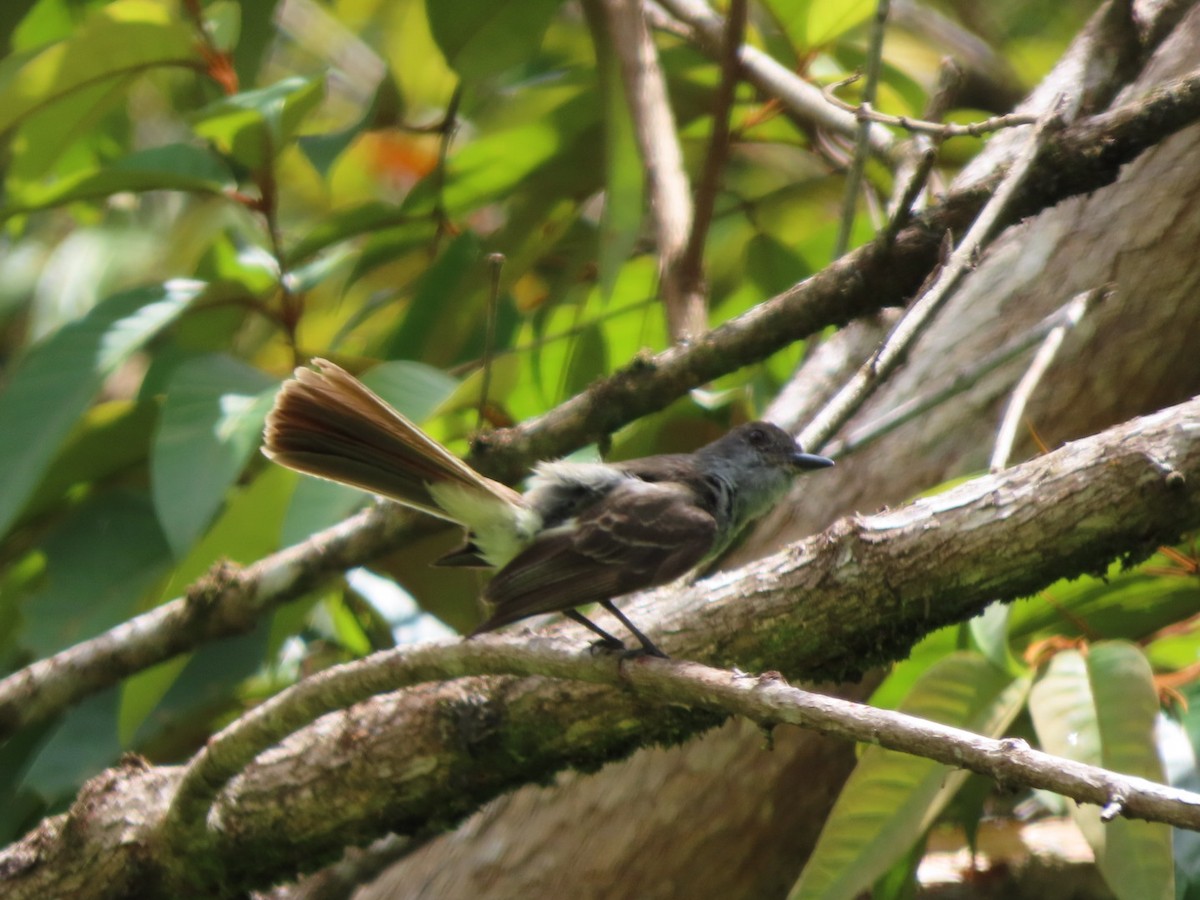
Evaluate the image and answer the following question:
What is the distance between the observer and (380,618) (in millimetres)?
4395

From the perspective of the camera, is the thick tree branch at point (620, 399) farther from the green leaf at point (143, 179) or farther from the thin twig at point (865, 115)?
the green leaf at point (143, 179)

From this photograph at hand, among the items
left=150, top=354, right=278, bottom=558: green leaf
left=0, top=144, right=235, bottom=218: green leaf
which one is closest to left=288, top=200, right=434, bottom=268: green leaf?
left=0, top=144, right=235, bottom=218: green leaf

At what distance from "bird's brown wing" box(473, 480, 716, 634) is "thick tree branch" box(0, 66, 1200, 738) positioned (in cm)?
34

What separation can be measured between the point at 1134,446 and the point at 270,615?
7.59 feet

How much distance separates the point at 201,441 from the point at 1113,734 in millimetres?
2314

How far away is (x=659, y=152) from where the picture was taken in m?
4.21

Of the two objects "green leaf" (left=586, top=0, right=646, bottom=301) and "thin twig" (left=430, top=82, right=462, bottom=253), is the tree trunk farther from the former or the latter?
"thin twig" (left=430, top=82, right=462, bottom=253)

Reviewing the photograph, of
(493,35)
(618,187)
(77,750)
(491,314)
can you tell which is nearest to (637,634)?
(491,314)

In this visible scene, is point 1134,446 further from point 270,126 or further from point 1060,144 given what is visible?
point 270,126

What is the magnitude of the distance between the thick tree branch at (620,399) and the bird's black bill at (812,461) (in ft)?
0.92

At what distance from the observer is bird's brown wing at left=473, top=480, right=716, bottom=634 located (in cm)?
274

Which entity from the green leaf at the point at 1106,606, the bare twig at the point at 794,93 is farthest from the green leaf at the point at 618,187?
the green leaf at the point at 1106,606

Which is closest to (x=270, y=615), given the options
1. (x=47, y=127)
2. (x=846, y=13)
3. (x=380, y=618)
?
(x=380, y=618)

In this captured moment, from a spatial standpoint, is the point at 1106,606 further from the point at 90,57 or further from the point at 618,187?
the point at 90,57
